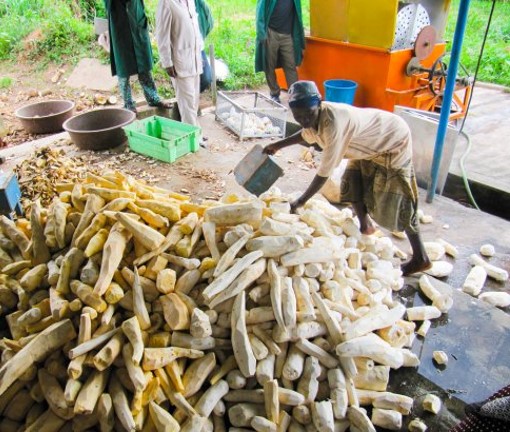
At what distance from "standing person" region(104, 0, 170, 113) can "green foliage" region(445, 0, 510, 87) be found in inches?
226

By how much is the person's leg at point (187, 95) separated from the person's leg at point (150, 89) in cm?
82

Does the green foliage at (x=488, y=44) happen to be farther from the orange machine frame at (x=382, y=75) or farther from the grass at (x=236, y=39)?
the grass at (x=236, y=39)

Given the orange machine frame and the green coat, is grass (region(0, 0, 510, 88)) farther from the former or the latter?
the orange machine frame

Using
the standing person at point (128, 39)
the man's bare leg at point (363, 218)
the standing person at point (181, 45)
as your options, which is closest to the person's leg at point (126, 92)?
the standing person at point (128, 39)

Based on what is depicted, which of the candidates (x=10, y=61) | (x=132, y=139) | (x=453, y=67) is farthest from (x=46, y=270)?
(x=10, y=61)

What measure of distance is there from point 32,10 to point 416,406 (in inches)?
460

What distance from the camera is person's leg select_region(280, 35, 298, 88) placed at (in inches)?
250

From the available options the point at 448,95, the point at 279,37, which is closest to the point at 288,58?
the point at 279,37

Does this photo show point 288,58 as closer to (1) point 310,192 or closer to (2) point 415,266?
(1) point 310,192

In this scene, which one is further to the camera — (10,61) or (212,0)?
(212,0)

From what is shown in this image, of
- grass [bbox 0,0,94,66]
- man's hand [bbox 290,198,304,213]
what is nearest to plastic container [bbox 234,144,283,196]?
man's hand [bbox 290,198,304,213]

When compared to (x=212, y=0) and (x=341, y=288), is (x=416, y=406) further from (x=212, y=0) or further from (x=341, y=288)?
(x=212, y=0)

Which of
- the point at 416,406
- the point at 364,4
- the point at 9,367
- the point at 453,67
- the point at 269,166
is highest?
the point at 364,4

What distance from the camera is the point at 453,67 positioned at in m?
3.73
